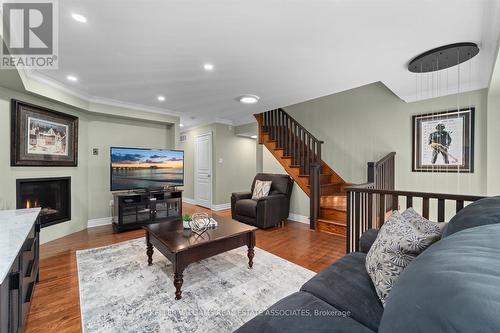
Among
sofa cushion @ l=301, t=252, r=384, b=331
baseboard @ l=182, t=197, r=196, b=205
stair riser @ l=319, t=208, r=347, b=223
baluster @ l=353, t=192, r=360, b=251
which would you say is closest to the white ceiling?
baluster @ l=353, t=192, r=360, b=251

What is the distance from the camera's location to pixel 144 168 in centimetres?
415

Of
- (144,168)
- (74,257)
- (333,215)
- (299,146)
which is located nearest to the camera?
(74,257)

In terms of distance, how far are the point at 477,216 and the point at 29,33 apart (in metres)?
3.51

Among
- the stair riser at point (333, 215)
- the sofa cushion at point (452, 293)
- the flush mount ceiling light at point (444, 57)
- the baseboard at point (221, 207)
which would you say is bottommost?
the baseboard at point (221, 207)

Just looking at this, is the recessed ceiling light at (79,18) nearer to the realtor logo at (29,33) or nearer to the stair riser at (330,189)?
the realtor logo at (29,33)

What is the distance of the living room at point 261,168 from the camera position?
1.12 metres

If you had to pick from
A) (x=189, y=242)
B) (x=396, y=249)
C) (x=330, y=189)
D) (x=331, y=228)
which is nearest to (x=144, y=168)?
(x=189, y=242)

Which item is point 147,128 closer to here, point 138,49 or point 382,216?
point 138,49

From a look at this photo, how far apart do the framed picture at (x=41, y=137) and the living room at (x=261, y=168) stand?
0.07ft

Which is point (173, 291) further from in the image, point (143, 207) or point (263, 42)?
point (263, 42)

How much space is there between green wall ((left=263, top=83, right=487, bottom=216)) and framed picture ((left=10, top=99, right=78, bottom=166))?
372cm

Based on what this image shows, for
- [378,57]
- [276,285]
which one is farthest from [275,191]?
[378,57]

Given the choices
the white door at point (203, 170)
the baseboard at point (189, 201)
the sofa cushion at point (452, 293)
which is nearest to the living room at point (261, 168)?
the sofa cushion at point (452, 293)

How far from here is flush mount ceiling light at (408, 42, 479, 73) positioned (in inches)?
86.3
